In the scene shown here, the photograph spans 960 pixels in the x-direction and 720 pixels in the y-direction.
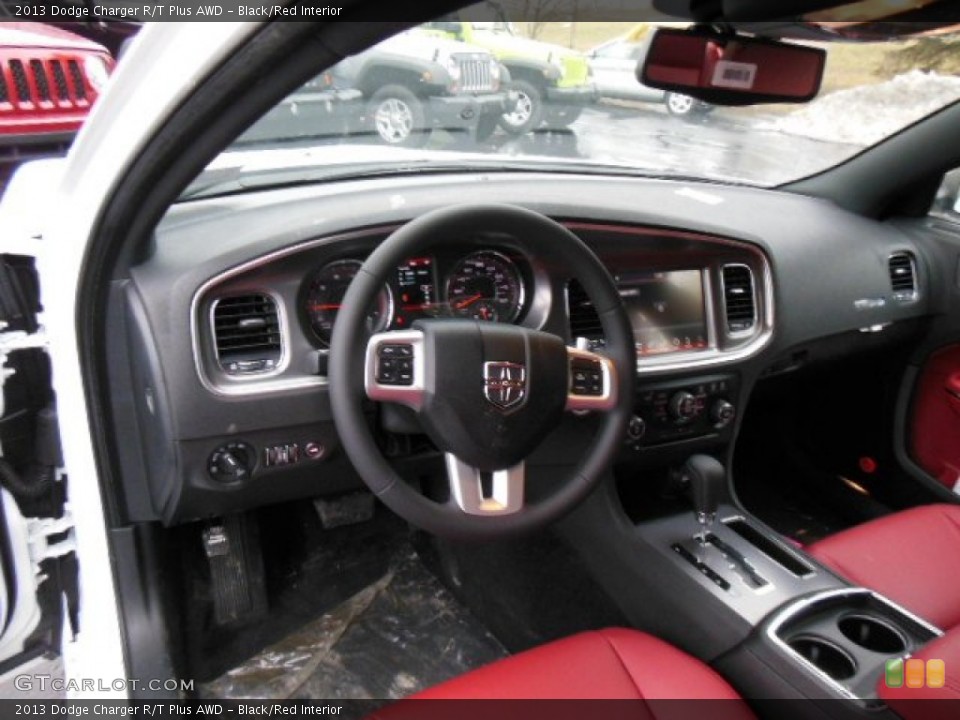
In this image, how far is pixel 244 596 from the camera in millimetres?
2299

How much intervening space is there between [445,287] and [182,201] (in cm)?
63

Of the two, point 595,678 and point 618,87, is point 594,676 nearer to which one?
point 595,678

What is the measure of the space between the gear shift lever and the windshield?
920 millimetres

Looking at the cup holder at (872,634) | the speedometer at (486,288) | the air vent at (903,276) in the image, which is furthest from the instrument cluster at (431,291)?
the air vent at (903,276)

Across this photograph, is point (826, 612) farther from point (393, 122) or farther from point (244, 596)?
point (393, 122)

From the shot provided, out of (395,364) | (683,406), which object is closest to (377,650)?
(683,406)

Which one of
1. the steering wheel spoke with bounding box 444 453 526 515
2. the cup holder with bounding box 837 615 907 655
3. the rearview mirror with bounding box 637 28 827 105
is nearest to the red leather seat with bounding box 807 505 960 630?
the cup holder with bounding box 837 615 907 655

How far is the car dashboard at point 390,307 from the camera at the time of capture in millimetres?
1650

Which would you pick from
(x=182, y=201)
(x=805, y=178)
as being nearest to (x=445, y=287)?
(x=182, y=201)

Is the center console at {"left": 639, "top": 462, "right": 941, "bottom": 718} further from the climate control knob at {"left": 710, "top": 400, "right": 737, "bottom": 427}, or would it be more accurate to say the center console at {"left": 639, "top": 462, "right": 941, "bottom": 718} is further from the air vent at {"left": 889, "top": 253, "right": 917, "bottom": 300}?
the air vent at {"left": 889, "top": 253, "right": 917, "bottom": 300}

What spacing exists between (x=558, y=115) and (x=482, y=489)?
5.53 feet

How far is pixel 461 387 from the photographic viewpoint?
149cm

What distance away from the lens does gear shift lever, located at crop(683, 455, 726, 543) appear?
6.98ft

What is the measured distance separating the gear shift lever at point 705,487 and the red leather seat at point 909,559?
262mm
